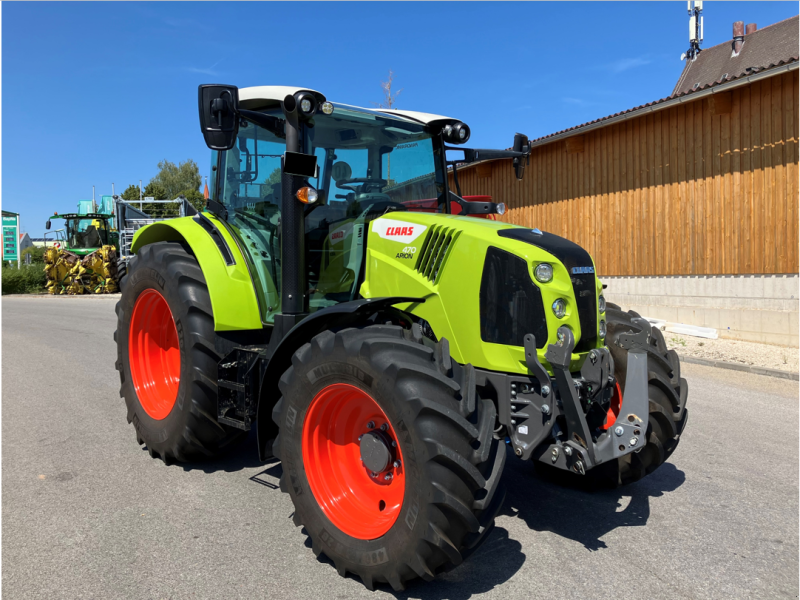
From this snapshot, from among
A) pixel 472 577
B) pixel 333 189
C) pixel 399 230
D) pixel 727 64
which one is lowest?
pixel 472 577

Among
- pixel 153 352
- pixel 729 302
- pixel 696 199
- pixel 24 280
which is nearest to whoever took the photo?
pixel 153 352

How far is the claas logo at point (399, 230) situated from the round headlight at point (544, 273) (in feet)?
2.58

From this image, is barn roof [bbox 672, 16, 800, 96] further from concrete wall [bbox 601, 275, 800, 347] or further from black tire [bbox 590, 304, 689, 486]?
black tire [bbox 590, 304, 689, 486]

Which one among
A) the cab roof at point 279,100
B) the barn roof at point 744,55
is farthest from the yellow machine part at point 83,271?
the cab roof at point 279,100

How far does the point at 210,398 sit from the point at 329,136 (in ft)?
6.14

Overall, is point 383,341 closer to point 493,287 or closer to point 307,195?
point 493,287

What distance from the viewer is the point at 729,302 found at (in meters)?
10.6

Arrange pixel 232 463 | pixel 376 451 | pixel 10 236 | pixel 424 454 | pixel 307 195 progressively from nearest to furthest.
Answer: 1. pixel 424 454
2. pixel 376 451
3. pixel 307 195
4. pixel 232 463
5. pixel 10 236

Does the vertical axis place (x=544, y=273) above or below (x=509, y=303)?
above

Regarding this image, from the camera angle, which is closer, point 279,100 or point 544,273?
point 544,273

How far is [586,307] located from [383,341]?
1100 millimetres

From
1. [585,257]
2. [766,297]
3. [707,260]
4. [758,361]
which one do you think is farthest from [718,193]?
[585,257]

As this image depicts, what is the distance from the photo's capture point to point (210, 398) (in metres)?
4.15

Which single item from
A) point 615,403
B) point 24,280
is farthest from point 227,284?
point 24,280
